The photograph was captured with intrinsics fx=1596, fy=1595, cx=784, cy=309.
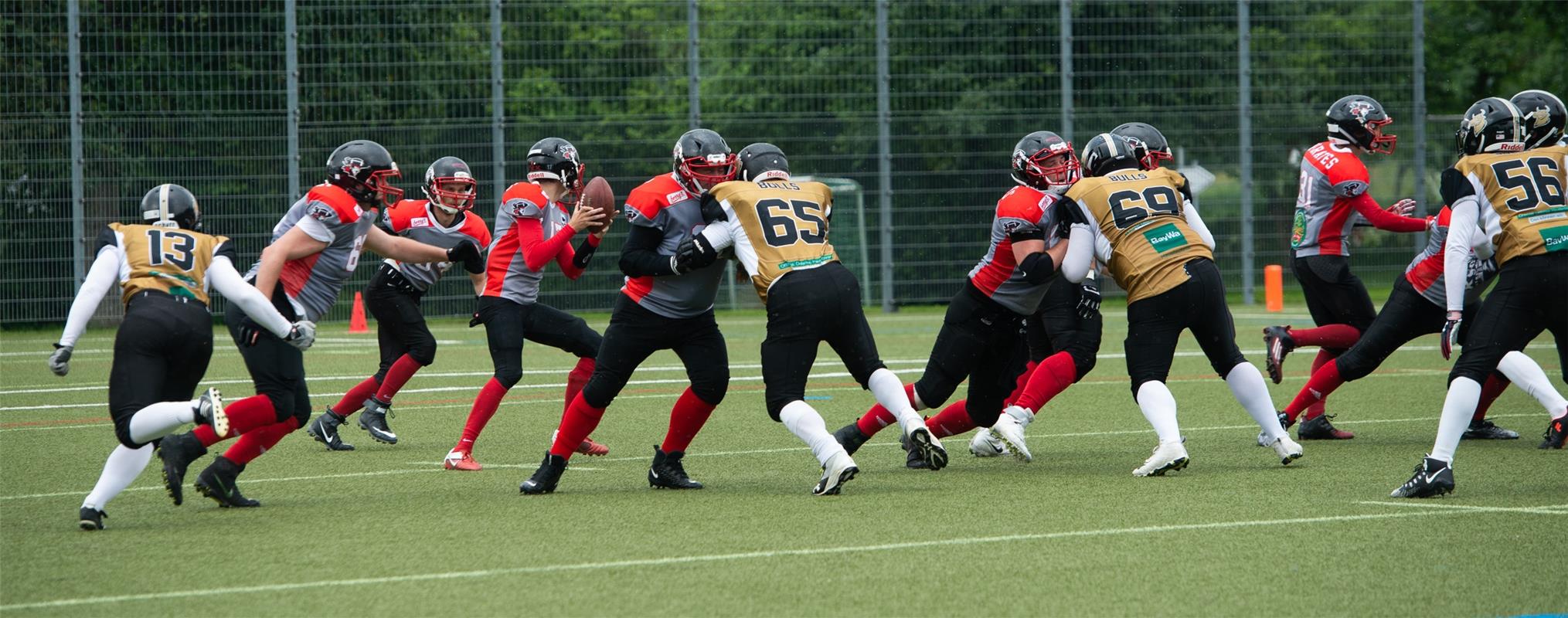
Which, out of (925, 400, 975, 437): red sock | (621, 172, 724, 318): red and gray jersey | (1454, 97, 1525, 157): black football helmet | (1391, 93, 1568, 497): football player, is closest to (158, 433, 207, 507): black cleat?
(621, 172, 724, 318): red and gray jersey

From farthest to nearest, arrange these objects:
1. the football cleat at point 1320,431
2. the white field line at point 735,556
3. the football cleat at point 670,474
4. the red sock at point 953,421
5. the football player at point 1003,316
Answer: the football cleat at point 1320,431 → the red sock at point 953,421 → the football player at point 1003,316 → the football cleat at point 670,474 → the white field line at point 735,556

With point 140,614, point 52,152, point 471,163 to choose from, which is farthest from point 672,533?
point 52,152

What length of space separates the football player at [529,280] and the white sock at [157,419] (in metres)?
2.22

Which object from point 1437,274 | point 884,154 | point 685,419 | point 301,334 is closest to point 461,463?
point 685,419

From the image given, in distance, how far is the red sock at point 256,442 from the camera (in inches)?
291

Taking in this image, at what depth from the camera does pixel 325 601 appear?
520 centimetres

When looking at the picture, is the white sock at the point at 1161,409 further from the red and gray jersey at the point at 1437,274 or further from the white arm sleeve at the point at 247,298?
the white arm sleeve at the point at 247,298

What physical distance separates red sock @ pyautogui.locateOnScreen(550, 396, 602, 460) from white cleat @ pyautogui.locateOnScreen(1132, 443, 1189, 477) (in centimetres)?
269

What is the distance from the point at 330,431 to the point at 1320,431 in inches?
236

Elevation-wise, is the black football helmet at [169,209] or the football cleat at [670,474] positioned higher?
the black football helmet at [169,209]

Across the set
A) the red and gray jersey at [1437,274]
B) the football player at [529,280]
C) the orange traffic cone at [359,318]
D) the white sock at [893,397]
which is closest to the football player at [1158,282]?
the white sock at [893,397]

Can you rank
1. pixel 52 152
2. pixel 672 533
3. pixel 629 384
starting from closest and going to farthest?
pixel 672 533, pixel 629 384, pixel 52 152

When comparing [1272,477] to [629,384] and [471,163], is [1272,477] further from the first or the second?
[471,163]

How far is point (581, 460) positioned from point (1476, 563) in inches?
198
